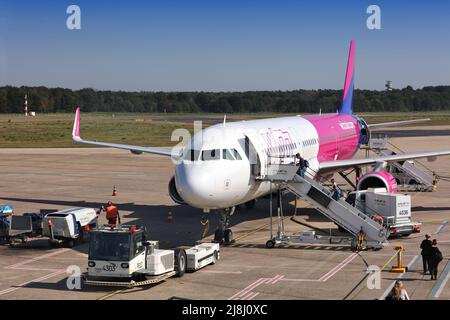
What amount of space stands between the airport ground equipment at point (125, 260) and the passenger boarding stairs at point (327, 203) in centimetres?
784

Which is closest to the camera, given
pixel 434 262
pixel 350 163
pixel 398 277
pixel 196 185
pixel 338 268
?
pixel 434 262

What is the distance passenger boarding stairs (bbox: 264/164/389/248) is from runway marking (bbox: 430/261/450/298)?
4.01 meters

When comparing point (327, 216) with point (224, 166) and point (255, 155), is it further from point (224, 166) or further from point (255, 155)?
point (224, 166)

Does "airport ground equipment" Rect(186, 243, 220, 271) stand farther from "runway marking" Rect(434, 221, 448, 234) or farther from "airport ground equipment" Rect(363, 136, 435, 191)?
"airport ground equipment" Rect(363, 136, 435, 191)

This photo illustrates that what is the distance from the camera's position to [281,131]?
35.3 metres

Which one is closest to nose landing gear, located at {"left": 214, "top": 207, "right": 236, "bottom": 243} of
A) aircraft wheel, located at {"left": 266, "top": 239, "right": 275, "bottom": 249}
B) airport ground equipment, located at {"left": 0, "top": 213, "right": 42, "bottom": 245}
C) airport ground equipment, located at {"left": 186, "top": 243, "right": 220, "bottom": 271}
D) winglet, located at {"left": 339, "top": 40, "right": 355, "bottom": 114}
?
aircraft wheel, located at {"left": 266, "top": 239, "right": 275, "bottom": 249}

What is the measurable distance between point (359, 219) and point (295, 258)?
3.41 meters

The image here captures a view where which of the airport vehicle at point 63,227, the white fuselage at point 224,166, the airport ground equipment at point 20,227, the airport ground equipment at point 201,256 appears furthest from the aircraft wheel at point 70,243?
the airport ground equipment at point 201,256

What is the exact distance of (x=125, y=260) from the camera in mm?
21906

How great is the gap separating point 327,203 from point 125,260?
10.4 metres

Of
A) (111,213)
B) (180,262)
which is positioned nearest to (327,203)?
(180,262)

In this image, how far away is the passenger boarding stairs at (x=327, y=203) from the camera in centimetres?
2831

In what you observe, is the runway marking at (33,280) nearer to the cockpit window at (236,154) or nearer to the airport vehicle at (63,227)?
the airport vehicle at (63,227)
